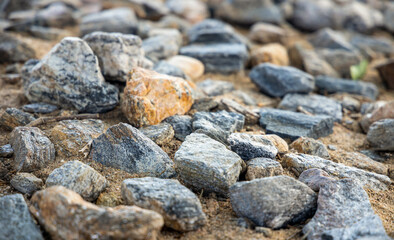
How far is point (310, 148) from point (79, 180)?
1.89 metres

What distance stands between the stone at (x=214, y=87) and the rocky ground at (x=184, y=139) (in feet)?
0.09

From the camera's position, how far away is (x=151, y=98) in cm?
284

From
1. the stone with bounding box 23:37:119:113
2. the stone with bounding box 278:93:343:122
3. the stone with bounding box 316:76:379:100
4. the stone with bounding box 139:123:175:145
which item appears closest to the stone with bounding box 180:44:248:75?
the stone with bounding box 278:93:343:122

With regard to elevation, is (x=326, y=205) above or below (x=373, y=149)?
above

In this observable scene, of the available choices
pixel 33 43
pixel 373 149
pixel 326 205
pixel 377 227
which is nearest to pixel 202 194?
pixel 326 205

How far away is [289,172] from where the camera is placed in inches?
97.4

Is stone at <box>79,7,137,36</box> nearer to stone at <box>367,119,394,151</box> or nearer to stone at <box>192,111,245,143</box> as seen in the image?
stone at <box>192,111,245,143</box>

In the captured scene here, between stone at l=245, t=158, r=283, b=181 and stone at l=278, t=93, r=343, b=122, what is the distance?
159 cm

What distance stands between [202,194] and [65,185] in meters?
0.88

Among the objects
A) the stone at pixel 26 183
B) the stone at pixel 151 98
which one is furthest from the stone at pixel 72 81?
the stone at pixel 26 183

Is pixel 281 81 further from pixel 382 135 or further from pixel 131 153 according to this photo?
pixel 131 153

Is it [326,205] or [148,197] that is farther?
[326,205]

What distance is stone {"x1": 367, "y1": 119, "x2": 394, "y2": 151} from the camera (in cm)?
304

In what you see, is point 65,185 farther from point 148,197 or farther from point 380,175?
point 380,175
